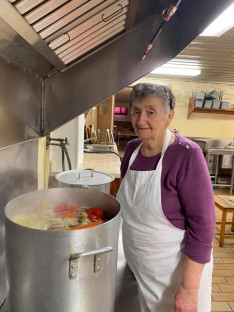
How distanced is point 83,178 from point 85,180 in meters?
0.03

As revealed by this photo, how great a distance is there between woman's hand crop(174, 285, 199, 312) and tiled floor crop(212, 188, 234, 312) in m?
1.59

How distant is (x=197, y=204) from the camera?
2.79ft

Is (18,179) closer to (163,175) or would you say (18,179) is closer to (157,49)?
(163,175)

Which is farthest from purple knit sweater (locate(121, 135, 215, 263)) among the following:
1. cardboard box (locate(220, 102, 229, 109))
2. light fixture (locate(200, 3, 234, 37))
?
cardboard box (locate(220, 102, 229, 109))

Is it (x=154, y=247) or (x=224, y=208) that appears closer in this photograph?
(x=154, y=247)

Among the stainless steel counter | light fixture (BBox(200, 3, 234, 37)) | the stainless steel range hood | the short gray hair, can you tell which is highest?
light fixture (BBox(200, 3, 234, 37))

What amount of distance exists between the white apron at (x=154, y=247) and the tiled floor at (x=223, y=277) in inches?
60.0

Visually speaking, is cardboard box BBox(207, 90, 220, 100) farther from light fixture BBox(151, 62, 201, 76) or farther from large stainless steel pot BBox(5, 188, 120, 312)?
large stainless steel pot BBox(5, 188, 120, 312)

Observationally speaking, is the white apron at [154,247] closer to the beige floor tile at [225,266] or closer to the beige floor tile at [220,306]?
the beige floor tile at [220,306]

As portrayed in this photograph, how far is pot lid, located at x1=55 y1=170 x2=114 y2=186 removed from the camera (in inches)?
48.6

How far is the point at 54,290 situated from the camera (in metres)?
0.56

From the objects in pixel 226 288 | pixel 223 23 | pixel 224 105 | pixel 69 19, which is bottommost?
pixel 226 288

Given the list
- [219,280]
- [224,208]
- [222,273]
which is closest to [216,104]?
[224,208]

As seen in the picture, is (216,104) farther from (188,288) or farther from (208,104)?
→ (188,288)
